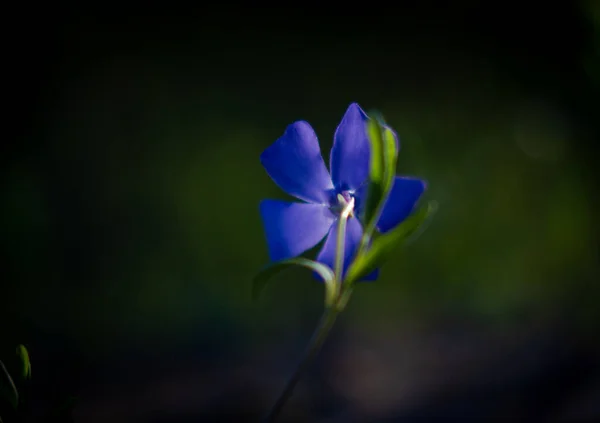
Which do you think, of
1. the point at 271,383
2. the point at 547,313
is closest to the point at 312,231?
the point at 271,383

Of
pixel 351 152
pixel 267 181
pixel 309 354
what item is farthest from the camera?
pixel 267 181

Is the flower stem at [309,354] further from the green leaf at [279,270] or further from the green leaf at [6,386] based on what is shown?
the green leaf at [6,386]

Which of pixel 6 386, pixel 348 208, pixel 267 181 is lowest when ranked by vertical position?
pixel 267 181

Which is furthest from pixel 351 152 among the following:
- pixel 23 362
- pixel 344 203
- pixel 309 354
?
pixel 23 362

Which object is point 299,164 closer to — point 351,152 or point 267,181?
point 351,152

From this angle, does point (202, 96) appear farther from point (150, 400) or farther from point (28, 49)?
point (150, 400)

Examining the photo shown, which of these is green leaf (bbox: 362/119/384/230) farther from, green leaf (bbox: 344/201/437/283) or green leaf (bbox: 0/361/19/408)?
green leaf (bbox: 0/361/19/408)

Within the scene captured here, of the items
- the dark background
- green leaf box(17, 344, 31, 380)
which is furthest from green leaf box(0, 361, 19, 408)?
the dark background
